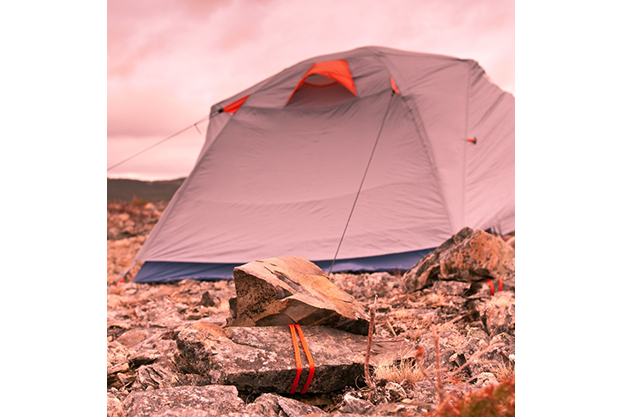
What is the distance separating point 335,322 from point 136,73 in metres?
6.26

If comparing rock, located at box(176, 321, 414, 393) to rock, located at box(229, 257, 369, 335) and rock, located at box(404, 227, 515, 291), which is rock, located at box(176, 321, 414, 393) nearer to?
rock, located at box(229, 257, 369, 335)

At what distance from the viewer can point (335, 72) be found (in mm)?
6547

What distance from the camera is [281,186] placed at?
254 inches

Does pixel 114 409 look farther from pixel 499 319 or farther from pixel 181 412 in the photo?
pixel 499 319

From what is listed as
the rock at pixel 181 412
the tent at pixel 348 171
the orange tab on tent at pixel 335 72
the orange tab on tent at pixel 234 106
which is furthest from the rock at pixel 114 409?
the orange tab on tent at pixel 234 106

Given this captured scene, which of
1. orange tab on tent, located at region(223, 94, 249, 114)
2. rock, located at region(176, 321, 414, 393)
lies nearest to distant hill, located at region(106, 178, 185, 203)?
orange tab on tent, located at region(223, 94, 249, 114)

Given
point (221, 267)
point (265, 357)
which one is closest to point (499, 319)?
point (265, 357)

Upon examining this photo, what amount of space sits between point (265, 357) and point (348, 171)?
443 cm

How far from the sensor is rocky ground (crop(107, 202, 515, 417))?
1.63 m

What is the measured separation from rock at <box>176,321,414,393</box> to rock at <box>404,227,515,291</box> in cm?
225

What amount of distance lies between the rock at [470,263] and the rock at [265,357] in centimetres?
225
